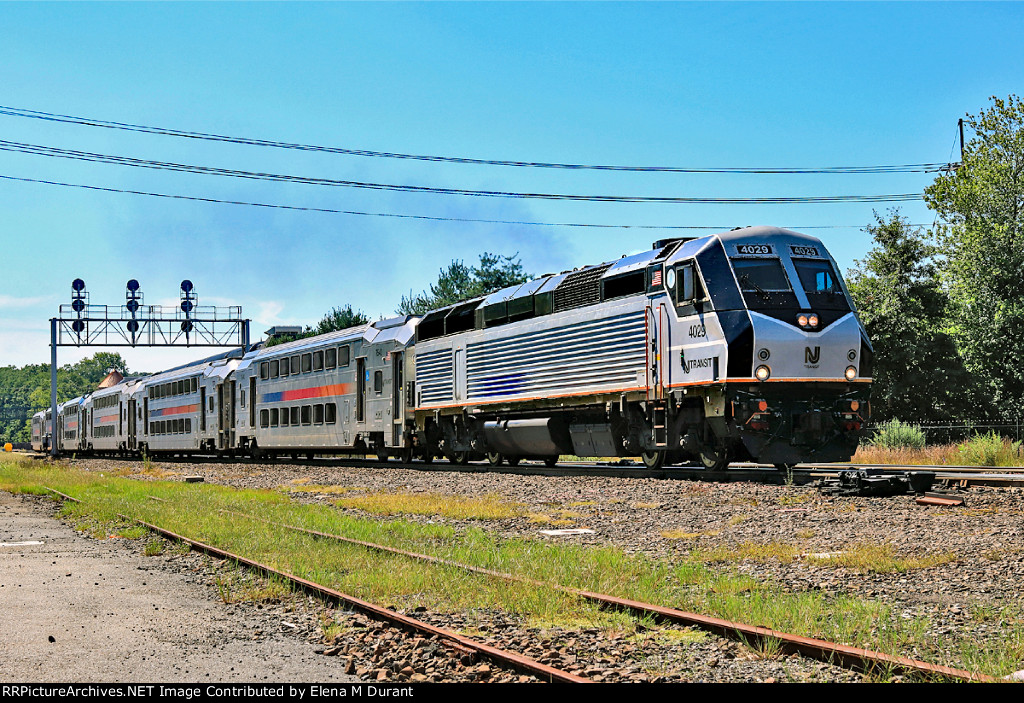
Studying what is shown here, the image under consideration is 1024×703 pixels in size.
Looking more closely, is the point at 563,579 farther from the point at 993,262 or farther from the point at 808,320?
the point at 993,262

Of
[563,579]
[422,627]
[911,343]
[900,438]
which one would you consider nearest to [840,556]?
[563,579]

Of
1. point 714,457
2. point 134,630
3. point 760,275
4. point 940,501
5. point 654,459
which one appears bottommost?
point 134,630

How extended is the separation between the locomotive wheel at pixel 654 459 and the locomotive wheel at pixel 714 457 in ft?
5.21

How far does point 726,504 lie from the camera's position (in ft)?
50.0

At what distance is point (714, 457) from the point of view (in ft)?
63.0

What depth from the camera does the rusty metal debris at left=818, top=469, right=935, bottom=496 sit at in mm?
15406

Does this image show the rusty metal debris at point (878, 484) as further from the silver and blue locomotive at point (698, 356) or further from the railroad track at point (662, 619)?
the railroad track at point (662, 619)

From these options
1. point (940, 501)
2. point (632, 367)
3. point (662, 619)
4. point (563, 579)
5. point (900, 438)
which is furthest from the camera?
point (900, 438)

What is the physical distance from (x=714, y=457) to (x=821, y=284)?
12.7ft

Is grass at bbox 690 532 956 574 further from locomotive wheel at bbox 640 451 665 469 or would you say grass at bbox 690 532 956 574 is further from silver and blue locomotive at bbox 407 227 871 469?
locomotive wheel at bbox 640 451 665 469

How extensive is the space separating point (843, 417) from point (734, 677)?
12944 millimetres

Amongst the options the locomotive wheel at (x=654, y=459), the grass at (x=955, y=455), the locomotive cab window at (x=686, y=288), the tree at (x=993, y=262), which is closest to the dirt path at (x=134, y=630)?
the locomotive cab window at (x=686, y=288)

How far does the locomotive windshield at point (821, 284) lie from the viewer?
734 inches

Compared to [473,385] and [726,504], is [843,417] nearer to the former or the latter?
[726,504]
